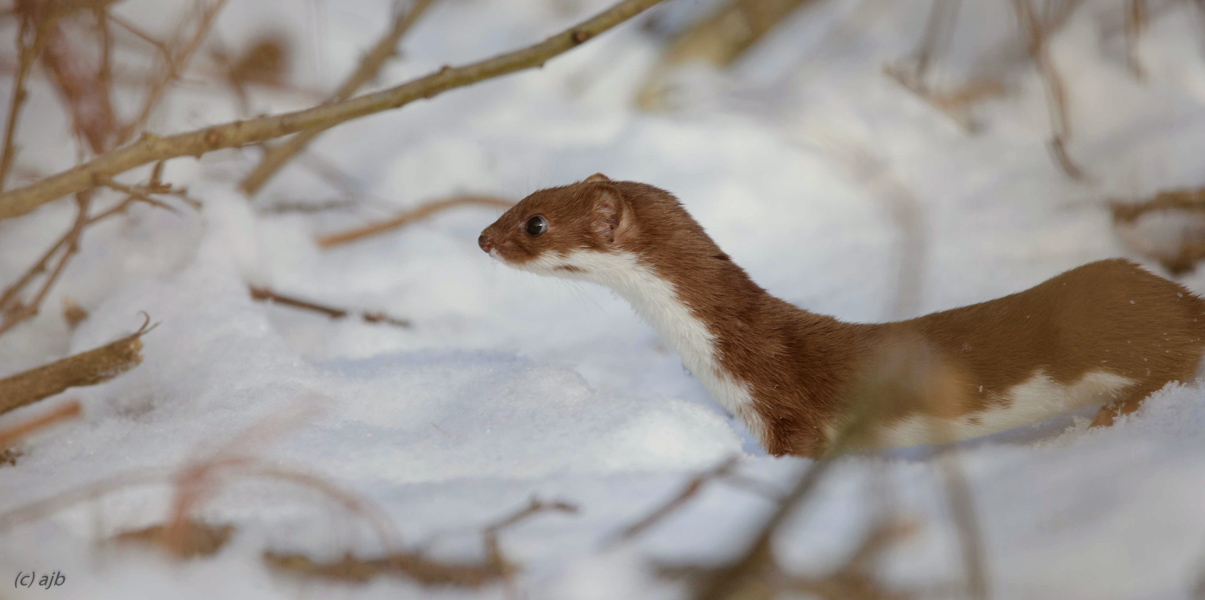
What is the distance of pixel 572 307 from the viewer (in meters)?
2.66

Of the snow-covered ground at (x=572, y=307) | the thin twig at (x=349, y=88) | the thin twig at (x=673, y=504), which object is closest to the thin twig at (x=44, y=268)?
the snow-covered ground at (x=572, y=307)

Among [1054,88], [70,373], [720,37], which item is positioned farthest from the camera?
[720,37]

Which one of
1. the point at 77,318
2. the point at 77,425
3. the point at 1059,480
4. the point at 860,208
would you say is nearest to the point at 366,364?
the point at 77,425

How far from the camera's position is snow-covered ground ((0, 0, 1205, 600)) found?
3.80ft

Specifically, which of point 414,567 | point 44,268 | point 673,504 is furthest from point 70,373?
point 673,504

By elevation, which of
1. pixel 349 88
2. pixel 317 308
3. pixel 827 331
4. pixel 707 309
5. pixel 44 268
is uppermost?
pixel 349 88

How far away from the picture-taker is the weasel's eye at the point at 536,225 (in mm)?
1997

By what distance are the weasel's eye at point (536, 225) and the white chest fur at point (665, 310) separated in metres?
A: 0.06

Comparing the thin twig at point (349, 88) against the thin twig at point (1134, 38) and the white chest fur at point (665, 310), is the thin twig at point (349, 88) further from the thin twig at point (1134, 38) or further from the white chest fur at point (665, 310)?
the thin twig at point (1134, 38)

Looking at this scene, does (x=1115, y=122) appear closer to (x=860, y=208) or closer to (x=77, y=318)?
(x=860, y=208)

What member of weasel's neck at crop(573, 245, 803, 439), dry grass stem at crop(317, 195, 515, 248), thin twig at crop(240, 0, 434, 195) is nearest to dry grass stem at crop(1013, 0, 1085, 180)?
weasel's neck at crop(573, 245, 803, 439)

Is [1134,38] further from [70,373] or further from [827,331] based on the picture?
[70,373]

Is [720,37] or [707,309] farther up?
[720,37]

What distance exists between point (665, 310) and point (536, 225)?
0.35 meters
